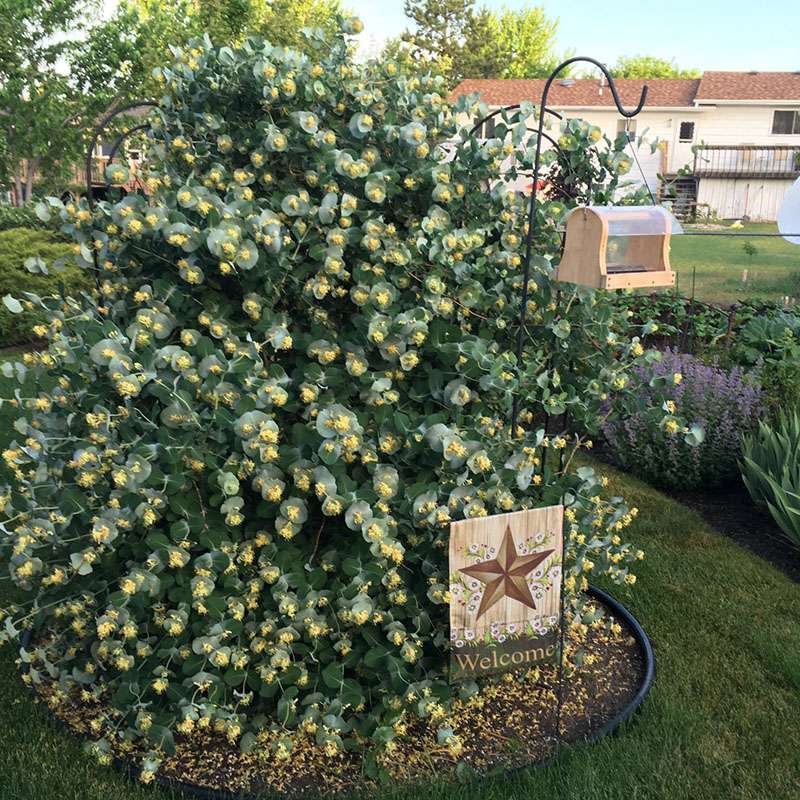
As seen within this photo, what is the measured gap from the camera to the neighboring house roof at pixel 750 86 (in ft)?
103

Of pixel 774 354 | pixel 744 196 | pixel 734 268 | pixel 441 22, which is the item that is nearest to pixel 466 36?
pixel 441 22

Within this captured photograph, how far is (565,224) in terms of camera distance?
252cm

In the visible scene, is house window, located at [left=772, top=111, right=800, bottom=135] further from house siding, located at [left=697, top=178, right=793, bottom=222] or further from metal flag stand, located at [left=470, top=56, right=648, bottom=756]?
metal flag stand, located at [left=470, top=56, right=648, bottom=756]

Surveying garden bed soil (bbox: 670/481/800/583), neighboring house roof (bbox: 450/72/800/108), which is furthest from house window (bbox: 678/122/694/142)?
garden bed soil (bbox: 670/481/800/583)

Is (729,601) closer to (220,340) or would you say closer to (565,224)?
(565,224)

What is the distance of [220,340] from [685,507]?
10.0ft

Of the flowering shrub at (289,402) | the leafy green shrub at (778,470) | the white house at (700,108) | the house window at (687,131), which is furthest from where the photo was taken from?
the house window at (687,131)

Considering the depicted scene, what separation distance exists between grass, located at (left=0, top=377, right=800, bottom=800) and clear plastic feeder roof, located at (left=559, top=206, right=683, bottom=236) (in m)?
1.57

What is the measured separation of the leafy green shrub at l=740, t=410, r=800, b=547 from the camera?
3.62 metres

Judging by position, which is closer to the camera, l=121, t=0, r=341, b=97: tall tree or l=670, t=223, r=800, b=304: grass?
l=670, t=223, r=800, b=304: grass

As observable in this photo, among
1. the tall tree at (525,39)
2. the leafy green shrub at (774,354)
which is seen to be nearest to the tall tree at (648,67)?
the tall tree at (525,39)

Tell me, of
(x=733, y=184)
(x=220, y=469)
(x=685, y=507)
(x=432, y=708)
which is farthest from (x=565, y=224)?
(x=733, y=184)

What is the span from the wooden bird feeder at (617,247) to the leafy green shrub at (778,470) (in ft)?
5.50

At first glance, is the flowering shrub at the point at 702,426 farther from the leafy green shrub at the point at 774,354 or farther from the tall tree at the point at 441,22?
the tall tree at the point at 441,22
